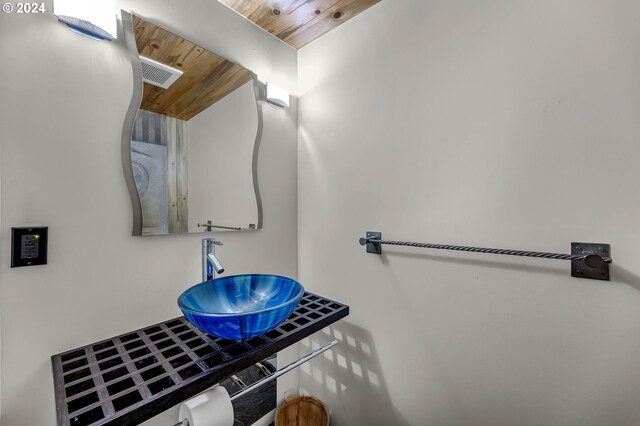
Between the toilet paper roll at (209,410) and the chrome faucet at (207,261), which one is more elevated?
the chrome faucet at (207,261)

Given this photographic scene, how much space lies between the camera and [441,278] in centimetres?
117

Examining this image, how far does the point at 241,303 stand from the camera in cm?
116

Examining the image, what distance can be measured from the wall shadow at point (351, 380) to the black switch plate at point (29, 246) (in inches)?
50.9

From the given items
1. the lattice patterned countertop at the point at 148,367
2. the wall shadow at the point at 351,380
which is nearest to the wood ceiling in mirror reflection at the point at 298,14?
the lattice patterned countertop at the point at 148,367

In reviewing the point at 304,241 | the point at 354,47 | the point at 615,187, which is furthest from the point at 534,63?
the point at 304,241

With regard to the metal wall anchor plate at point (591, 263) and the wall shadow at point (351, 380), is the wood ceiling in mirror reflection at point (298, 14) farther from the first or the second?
the wall shadow at point (351, 380)

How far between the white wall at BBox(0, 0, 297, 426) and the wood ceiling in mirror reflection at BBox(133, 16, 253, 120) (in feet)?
0.22

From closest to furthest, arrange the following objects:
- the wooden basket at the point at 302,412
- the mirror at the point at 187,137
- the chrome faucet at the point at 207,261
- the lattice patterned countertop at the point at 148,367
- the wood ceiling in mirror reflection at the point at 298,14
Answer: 1. the lattice patterned countertop at the point at 148,367
2. the mirror at the point at 187,137
3. the chrome faucet at the point at 207,261
4. the wood ceiling in mirror reflection at the point at 298,14
5. the wooden basket at the point at 302,412

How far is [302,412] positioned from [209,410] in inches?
39.0

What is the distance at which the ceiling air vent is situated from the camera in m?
1.06

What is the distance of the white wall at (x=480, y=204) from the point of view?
835mm

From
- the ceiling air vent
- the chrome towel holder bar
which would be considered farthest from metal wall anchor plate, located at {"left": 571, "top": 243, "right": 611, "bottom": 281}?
the ceiling air vent

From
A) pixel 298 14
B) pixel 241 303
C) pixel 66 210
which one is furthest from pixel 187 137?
pixel 298 14

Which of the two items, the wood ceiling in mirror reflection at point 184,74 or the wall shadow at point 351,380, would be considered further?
the wall shadow at point 351,380
